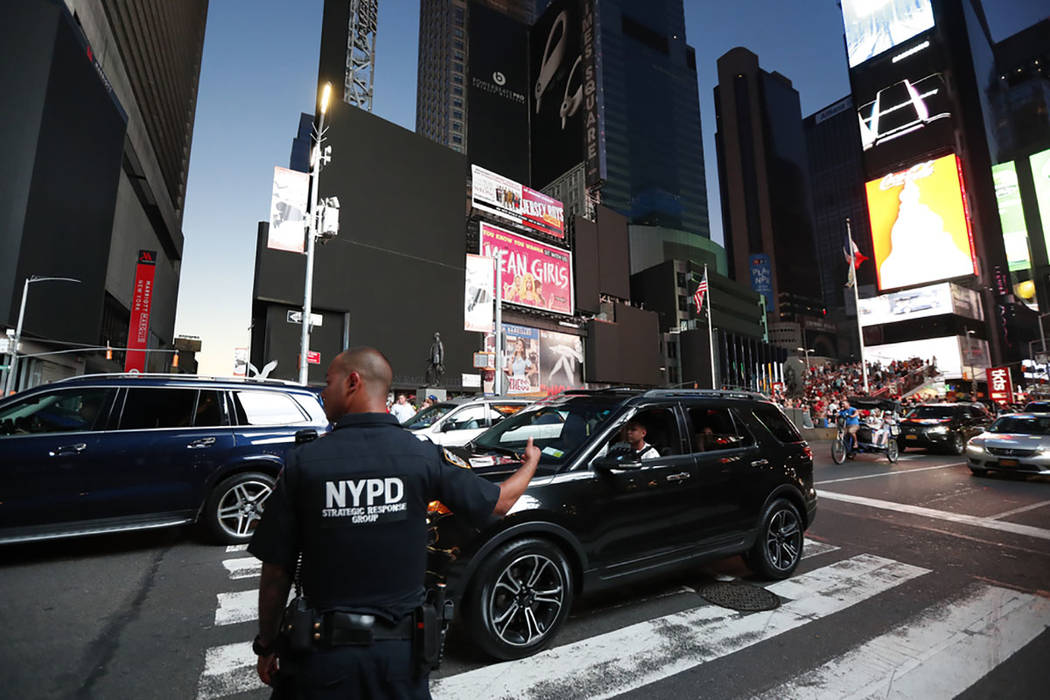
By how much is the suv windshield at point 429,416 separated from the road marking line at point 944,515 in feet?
24.6

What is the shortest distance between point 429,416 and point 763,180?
161 meters

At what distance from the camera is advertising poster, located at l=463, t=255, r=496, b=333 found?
76.3 ft

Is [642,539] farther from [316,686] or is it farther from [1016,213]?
[1016,213]

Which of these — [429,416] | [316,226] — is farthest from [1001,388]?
[316,226]

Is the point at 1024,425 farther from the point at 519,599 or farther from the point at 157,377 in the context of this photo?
the point at 157,377

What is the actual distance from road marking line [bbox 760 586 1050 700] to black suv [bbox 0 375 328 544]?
4604mm

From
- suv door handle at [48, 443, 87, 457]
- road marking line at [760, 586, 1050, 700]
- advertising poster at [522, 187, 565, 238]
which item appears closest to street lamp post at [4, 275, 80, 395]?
suv door handle at [48, 443, 87, 457]

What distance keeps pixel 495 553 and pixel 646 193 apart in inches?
5043

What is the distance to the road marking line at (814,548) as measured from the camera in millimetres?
5715

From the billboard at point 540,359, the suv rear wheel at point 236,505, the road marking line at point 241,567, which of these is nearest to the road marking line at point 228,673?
the road marking line at point 241,567

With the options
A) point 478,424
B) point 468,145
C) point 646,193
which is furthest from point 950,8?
point 478,424

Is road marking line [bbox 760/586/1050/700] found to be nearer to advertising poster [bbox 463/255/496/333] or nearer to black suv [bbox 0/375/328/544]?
black suv [bbox 0/375/328/544]

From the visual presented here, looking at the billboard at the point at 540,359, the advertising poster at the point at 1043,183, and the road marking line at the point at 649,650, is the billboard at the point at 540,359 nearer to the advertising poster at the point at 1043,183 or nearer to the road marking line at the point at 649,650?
the road marking line at the point at 649,650

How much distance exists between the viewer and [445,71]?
95250 millimetres
